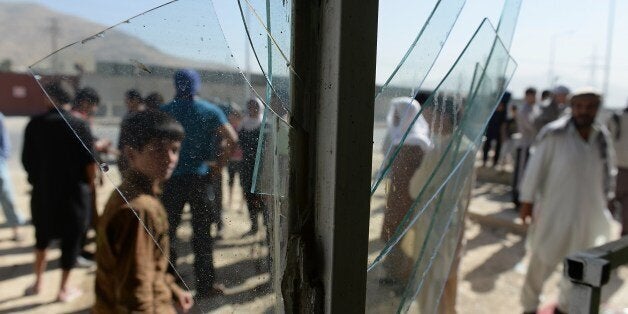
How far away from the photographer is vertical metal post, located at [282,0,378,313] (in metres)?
0.77

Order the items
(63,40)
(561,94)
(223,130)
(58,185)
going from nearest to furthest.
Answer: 1. (63,40)
2. (223,130)
3. (58,185)
4. (561,94)

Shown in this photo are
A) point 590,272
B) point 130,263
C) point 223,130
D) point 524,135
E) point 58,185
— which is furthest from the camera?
point 524,135

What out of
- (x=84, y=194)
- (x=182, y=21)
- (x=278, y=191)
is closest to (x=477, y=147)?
(x=278, y=191)

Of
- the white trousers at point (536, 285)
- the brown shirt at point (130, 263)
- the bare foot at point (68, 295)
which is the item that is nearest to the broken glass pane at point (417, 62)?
the brown shirt at point (130, 263)

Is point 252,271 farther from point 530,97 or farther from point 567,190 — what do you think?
point 530,97

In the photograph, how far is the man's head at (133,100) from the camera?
32.1 inches

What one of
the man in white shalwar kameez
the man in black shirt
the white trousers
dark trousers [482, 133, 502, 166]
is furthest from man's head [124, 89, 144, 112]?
dark trousers [482, 133, 502, 166]

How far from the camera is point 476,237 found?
18.2ft

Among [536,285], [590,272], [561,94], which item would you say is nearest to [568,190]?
[536,285]

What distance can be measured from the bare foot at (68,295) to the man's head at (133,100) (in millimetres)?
3474

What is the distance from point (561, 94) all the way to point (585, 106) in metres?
3.35

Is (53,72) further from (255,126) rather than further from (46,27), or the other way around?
(255,126)

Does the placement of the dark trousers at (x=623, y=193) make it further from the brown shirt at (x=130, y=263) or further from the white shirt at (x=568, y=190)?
the brown shirt at (x=130, y=263)

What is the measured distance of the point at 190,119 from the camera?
33.3 inches
